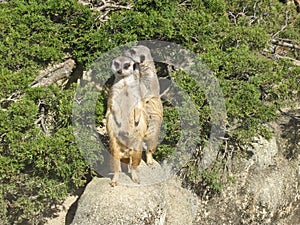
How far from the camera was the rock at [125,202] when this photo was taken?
417 cm

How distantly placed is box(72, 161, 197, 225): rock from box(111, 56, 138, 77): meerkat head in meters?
1.04

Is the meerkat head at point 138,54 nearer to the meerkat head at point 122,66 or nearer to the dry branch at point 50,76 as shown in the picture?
the meerkat head at point 122,66

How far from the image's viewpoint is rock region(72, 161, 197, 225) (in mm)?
4168

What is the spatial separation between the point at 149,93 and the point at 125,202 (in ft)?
3.50

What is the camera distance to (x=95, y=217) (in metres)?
4.21

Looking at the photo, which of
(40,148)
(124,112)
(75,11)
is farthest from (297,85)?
(40,148)

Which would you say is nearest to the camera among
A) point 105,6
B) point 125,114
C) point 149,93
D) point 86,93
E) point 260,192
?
point 125,114

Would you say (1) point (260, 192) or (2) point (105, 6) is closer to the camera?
(1) point (260, 192)

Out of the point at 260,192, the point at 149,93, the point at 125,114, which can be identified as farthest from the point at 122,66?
the point at 260,192

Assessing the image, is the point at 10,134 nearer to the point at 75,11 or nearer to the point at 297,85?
the point at 75,11

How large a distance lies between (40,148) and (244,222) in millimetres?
2807

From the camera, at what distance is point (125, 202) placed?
4.19 meters

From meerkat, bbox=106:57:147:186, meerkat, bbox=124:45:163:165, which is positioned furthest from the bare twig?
meerkat, bbox=106:57:147:186

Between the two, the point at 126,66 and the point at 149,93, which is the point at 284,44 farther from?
the point at 126,66
